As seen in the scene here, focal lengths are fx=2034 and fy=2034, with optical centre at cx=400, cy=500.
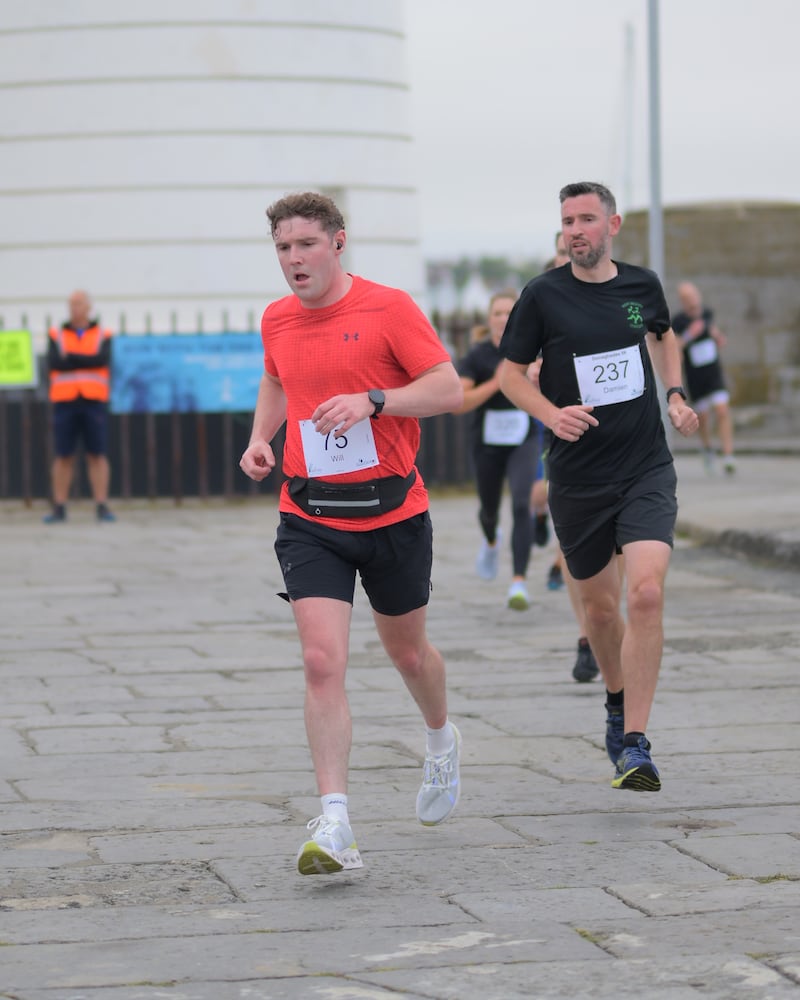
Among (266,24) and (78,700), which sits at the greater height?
(266,24)

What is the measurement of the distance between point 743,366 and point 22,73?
1103 cm

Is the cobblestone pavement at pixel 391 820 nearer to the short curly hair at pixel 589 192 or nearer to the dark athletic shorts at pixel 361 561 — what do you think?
the dark athletic shorts at pixel 361 561

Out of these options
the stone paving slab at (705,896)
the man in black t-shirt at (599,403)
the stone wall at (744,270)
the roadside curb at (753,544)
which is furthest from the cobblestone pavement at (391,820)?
the stone wall at (744,270)

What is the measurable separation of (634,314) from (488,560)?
5.67 m

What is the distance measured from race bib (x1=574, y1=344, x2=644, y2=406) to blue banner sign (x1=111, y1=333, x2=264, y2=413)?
40.5 ft

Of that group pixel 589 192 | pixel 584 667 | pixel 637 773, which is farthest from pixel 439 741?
pixel 584 667

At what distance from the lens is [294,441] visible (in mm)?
5668

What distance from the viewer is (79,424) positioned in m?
17.8

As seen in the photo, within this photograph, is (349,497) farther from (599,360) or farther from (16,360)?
(16,360)

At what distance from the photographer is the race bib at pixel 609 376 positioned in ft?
21.4

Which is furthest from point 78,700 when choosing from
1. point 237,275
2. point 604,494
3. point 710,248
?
point 710,248

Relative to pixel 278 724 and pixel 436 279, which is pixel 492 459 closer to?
pixel 278 724

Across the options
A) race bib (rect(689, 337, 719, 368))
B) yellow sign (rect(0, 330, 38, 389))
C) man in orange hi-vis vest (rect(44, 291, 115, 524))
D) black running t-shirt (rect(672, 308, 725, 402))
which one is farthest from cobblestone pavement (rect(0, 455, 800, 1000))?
race bib (rect(689, 337, 719, 368))

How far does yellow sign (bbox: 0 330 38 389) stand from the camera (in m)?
18.9
